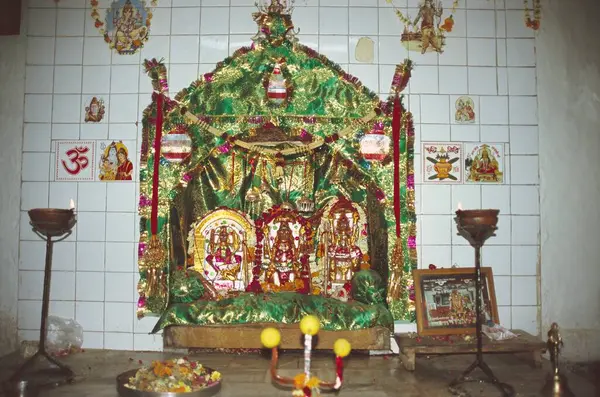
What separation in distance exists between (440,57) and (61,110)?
375 centimetres

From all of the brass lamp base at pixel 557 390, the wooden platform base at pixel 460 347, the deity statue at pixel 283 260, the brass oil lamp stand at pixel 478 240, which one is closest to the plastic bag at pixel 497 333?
the wooden platform base at pixel 460 347

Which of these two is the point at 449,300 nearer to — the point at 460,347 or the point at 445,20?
the point at 460,347

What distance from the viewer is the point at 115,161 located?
483 cm

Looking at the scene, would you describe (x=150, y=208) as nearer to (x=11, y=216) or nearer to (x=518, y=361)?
(x=11, y=216)

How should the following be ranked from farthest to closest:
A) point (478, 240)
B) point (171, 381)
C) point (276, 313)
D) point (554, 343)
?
point (276, 313), point (478, 240), point (554, 343), point (171, 381)

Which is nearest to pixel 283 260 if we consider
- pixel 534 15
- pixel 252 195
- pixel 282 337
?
pixel 252 195

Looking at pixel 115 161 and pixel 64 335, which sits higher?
pixel 115 161

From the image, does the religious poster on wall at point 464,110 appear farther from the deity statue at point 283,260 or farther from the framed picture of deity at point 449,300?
the deity statue at point 283,260

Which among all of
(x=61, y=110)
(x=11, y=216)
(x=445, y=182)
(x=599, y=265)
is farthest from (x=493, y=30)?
(x=11, y=216)

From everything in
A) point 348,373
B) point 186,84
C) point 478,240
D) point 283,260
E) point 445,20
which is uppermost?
point 445,20

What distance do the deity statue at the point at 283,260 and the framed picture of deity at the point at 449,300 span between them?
120cm

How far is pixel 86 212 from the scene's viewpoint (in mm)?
4832

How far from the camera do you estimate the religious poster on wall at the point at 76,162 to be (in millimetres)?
4824

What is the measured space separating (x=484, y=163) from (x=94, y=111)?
383 cm
